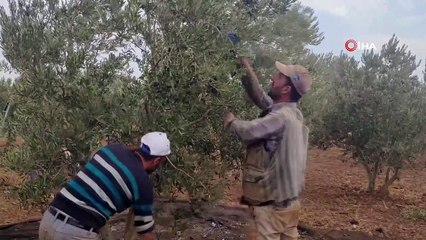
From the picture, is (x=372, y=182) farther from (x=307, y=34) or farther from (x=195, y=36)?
(x=195, y=36)

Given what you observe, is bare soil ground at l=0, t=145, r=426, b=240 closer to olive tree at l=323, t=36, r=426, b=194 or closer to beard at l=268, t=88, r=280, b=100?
olive tree at l=323, t=36, r=426, b=194

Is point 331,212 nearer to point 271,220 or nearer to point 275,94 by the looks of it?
point 271,220

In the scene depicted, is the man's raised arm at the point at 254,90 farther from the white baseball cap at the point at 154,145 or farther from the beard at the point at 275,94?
the white baseball cap at the point at 154,145

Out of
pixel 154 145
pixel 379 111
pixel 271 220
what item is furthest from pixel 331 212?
pixel 154 145

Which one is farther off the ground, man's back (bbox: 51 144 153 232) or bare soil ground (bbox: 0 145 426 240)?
man's back (bbox: 51 144 153 232)

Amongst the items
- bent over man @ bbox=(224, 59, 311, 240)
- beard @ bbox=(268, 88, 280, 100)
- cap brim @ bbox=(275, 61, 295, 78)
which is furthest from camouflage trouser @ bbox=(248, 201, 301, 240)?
cap brim @ bbox=(275, 61, 295, 78)

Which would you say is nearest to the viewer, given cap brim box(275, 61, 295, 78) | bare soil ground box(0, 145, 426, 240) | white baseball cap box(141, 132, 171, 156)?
white baseball cap box(141, 132, 171, 156)

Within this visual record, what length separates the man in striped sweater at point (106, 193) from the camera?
454 cm

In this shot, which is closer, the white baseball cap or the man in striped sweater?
the man in striped sweater

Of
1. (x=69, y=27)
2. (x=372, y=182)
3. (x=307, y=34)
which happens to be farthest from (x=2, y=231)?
(x=307, y=34)

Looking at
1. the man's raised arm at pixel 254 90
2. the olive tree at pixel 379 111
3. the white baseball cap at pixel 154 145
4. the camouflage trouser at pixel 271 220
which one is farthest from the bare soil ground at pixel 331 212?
the white baseball cap at pixel 154 145

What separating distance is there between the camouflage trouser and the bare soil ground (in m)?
1.42

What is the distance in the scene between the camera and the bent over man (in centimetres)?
556

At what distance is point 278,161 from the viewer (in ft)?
18.4
